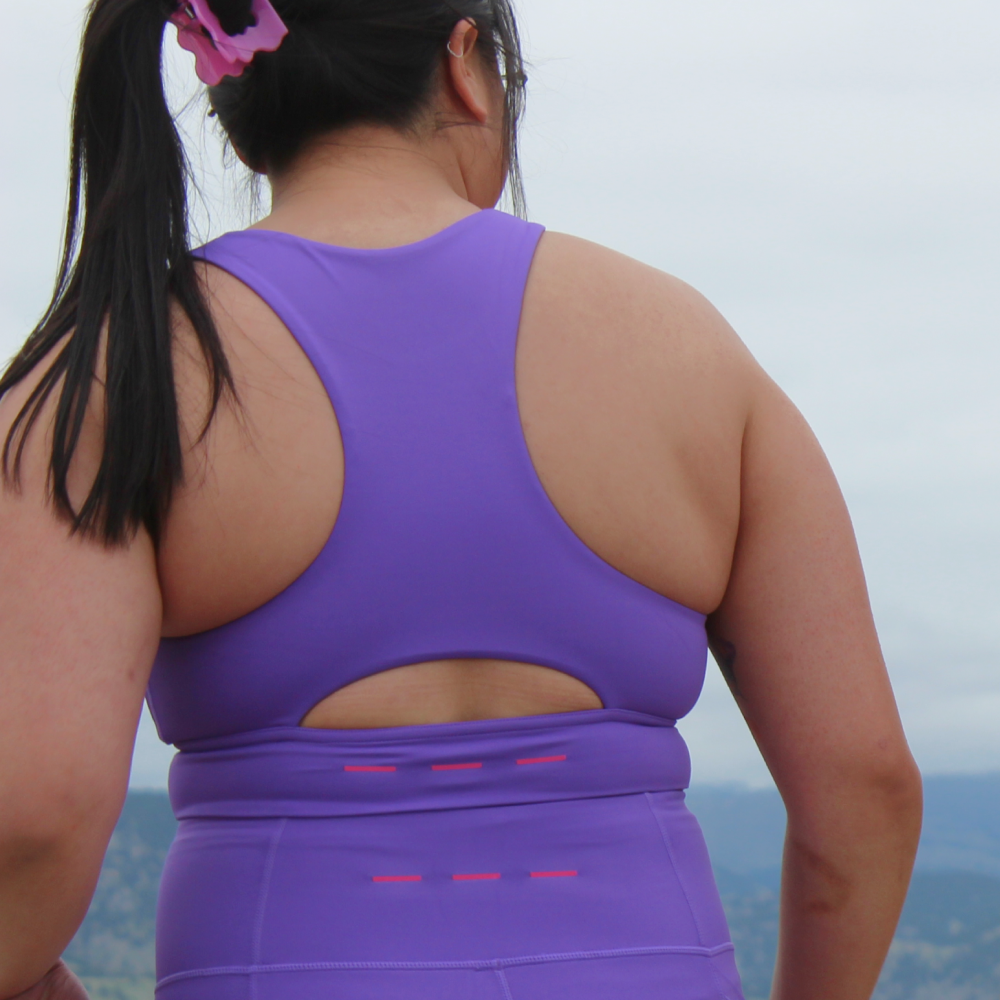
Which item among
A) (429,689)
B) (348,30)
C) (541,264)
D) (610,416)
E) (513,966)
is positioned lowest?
(513,966)

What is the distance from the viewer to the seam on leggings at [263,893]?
922 mm

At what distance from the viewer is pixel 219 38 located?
3.62 feet

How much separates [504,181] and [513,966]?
714mm

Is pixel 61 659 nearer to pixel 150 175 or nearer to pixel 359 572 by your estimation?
pixel 359 572

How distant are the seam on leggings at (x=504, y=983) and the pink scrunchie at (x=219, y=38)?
742 millimetres

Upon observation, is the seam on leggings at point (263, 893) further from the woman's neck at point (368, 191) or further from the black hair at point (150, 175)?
the woman's neck at point (368, 191)

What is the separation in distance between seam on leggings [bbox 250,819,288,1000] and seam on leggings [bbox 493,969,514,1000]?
0.17 metres

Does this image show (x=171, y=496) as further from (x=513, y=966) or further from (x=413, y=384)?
(x=513, y=966)

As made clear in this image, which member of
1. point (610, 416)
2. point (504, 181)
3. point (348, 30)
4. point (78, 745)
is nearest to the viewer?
point (78, 745)

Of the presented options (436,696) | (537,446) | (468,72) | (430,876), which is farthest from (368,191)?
(430,876)

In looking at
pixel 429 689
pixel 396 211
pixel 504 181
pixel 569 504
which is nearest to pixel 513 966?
pixel 429 689

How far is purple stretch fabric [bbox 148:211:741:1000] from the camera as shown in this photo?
918 millimetres

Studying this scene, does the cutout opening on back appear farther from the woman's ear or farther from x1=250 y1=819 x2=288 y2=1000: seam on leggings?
the woman's ear

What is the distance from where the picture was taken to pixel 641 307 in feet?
3.55
